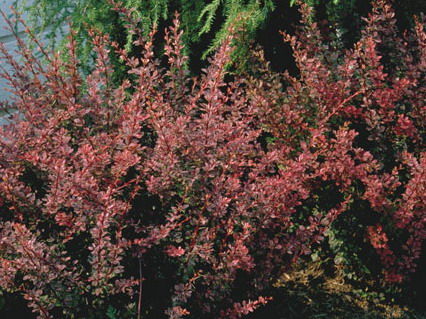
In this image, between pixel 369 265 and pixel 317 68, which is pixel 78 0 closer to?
pixel 317 68

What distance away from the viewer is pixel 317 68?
2717mm

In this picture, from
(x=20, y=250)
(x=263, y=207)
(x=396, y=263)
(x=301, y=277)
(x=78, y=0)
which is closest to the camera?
(x=20, y=250)

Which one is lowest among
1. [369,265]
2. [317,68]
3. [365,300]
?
[365,300]

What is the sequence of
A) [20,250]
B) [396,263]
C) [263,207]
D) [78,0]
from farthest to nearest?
1. [78,0]
2. [396,263]
3. [263,207]
4. [20,250]

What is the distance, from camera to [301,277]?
10.1ft

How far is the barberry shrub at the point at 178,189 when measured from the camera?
6.33 feet

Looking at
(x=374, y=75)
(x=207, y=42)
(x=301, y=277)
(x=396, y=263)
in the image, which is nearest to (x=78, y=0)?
(x=207, y=42)

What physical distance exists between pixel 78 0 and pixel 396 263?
284 cm

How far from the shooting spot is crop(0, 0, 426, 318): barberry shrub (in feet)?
6.33

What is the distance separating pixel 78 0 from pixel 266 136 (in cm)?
172

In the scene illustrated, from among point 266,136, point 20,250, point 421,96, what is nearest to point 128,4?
point 266,136

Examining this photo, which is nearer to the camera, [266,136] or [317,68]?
[317,68]

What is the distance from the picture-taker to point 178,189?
7.57 feet

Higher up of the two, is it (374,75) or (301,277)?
(374,75)
